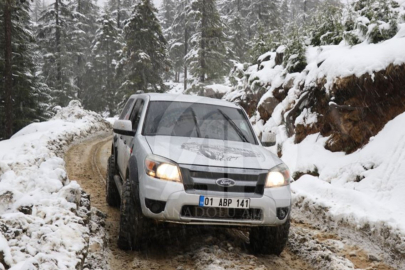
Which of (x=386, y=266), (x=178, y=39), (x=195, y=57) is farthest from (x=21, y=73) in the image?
(x=178, y=39)

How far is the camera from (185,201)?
380 cm

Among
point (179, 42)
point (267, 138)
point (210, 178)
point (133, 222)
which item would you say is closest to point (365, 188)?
point (267, 138)

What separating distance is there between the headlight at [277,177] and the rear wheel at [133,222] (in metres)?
1.51

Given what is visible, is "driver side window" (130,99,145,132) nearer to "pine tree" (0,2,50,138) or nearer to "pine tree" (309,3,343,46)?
"pine tree" (309,3,343,46)

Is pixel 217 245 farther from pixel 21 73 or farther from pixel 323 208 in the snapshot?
pixel 21 73

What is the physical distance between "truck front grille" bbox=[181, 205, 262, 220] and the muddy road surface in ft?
1.86

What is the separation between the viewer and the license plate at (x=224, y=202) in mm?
3818

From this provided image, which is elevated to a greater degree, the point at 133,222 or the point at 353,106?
the point at 353,106

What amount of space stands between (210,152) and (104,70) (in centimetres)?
4136

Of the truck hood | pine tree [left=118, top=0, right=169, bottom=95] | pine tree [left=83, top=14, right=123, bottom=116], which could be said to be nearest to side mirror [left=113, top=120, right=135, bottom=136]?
the truck hood

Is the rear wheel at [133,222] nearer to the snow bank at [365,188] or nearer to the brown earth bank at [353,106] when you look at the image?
the snow bank at [365,188]

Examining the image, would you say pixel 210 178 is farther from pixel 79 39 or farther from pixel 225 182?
pixel 79 39

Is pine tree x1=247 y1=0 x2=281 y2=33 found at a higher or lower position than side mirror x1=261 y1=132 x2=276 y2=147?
higher

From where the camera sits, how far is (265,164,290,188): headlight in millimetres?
4109
